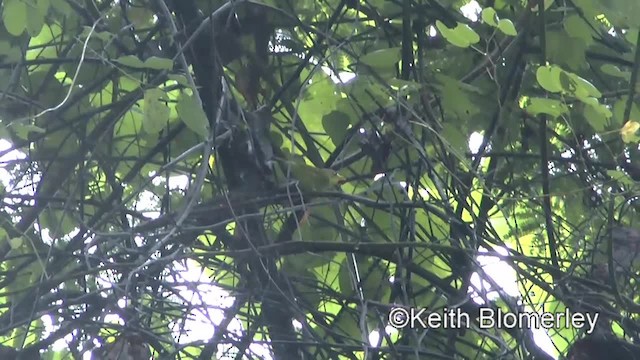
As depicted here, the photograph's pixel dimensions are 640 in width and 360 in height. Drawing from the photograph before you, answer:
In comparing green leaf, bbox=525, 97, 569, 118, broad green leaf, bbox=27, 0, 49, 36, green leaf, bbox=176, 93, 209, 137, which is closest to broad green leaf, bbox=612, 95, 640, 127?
green leaf, bbox=525, 97, 569, 118

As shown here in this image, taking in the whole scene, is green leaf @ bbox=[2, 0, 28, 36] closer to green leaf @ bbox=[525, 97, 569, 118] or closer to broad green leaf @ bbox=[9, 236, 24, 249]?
broad green leaf @ bbox=[9, 236, 24, 249]

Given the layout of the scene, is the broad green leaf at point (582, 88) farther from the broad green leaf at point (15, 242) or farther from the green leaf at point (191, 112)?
the broad green leaf at point (15, 242)

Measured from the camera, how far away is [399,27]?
2.07 meters

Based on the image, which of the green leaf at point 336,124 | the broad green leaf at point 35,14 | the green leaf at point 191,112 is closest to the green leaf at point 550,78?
the green leaf at point 336,124

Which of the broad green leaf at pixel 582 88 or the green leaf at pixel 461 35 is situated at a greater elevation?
the green leaf at pixel 461 35

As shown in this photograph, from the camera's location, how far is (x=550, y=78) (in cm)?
159

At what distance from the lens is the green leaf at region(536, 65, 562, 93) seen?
1583mm

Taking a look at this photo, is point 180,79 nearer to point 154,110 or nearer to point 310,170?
point 154,110

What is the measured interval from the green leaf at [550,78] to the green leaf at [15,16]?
93 centimetres

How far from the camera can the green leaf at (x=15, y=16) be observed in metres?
1.82

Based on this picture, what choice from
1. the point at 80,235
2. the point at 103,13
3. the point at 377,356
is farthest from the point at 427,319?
the point at 103,13

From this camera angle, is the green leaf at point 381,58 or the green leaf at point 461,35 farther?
the green leaf at point 381,58

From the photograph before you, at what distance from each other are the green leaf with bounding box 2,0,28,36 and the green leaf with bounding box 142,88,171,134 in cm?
29

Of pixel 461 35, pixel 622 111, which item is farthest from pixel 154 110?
pixel 622 111
